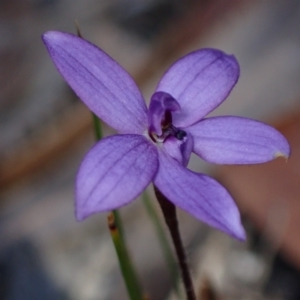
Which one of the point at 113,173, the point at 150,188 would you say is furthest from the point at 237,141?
the point at 150,188

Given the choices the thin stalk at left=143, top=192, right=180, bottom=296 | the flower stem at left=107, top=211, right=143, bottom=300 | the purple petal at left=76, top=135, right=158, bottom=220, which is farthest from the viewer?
the thin stalk at left=143, top=192, right=180, bottom=296

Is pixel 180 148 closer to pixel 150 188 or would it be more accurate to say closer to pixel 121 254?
pixel 121 254

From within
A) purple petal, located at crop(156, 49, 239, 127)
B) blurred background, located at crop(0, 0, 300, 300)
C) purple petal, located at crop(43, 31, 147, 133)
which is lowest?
blurred background, located at crop(0, 0, 300, 300)

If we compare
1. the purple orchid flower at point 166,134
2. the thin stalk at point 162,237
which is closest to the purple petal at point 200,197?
the purple orchid flower at point 166,134

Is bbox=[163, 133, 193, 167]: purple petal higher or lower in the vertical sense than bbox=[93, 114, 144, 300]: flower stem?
higher

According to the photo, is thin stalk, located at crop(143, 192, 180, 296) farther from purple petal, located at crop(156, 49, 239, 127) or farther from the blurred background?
purple petal, located at crop(156, 49, 239, 127)

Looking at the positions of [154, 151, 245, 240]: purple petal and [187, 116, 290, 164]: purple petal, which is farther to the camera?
[187, 116, 290, 164]: purple petal

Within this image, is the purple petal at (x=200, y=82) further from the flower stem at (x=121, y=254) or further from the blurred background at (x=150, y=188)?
the blurred background at (x=150, y=188)

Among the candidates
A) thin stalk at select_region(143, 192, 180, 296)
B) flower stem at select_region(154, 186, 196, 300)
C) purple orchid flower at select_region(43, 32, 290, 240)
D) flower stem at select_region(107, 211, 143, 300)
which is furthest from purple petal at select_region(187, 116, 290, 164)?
thin stalk at select_region(143, 192, 180, 296)
